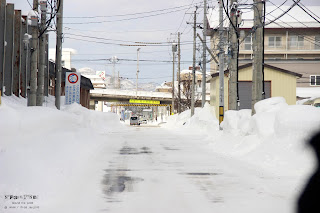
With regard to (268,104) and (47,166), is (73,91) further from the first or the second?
(47,166)

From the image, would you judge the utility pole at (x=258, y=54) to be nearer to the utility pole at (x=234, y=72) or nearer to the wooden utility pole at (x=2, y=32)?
the utility pole at (x=234, y=72)

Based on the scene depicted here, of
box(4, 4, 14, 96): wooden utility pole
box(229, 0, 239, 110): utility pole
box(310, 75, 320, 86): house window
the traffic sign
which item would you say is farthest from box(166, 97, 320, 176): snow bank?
box(310, 75, 320, 86): house window

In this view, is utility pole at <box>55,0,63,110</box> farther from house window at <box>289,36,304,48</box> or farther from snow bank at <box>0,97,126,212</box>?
house window at <box>289,36,304,48</box>

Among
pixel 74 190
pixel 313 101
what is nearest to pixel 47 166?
pixel 74 190

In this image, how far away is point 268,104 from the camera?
16.7 metres

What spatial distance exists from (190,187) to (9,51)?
2239 cm

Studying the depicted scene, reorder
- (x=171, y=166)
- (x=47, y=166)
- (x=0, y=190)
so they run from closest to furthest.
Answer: (x=0, y=190) < (x=47, y=166) < (x=171, y=166)

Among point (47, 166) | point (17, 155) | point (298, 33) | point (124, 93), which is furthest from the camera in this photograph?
point (124, 93)

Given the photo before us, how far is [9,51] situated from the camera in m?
27.8

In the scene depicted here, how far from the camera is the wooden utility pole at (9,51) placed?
89.9ft

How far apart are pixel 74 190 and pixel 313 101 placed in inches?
1464

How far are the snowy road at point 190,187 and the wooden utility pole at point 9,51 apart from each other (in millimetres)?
16893

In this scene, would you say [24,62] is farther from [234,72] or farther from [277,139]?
[277,139]

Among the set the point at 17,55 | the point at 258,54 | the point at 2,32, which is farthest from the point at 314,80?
the point at 258,54
